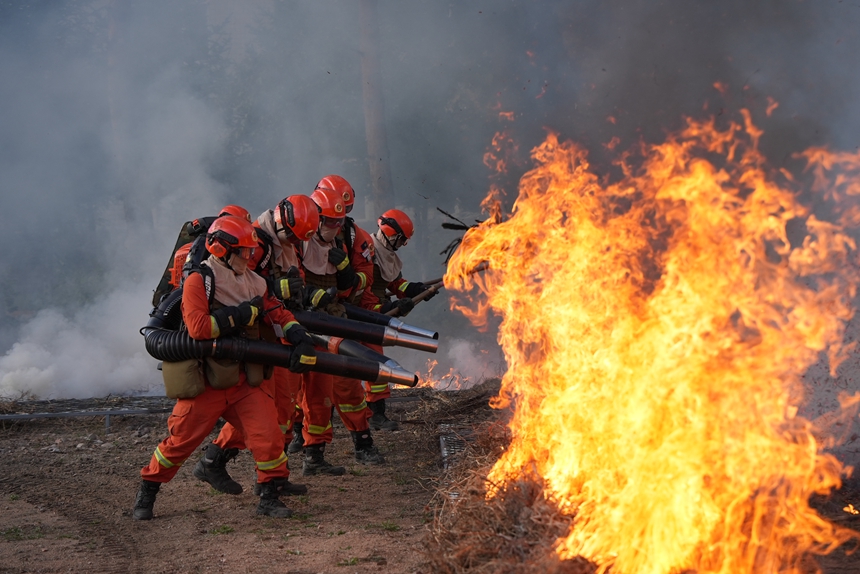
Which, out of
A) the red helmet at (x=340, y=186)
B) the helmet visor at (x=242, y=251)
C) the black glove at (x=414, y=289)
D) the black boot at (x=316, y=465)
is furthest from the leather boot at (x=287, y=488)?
the red helmet at (x=340, y=186)

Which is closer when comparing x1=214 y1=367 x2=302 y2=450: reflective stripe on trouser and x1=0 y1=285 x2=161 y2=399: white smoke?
x1=214 y1=367 x2=302 y2=450: reflective stripe on trouser

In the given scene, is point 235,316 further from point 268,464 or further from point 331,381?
point 331,381

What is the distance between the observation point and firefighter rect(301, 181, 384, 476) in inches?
243

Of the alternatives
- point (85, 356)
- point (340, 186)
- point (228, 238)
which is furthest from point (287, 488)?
point (85, 356)

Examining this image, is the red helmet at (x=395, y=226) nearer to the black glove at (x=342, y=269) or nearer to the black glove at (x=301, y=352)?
the black glove at (x=342, y=269)

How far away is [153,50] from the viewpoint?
1605cm

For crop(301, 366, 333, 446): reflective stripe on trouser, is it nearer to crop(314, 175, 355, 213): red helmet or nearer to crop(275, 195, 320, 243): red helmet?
crop(275, 195, 320, 243): red helmet

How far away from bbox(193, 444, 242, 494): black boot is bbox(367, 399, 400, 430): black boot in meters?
2.37

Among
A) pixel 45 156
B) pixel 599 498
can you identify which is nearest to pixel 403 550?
pixel 599 498

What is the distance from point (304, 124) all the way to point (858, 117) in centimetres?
1158

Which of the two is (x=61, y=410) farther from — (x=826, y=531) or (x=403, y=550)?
(x=826, y=531)

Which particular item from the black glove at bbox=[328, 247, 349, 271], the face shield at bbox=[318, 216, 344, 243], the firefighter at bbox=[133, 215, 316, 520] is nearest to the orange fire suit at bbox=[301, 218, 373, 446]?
the black glove at bbox=[328, 247, 349, 271]

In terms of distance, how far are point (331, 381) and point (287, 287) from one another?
3.23ft

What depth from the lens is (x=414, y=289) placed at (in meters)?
7.35
